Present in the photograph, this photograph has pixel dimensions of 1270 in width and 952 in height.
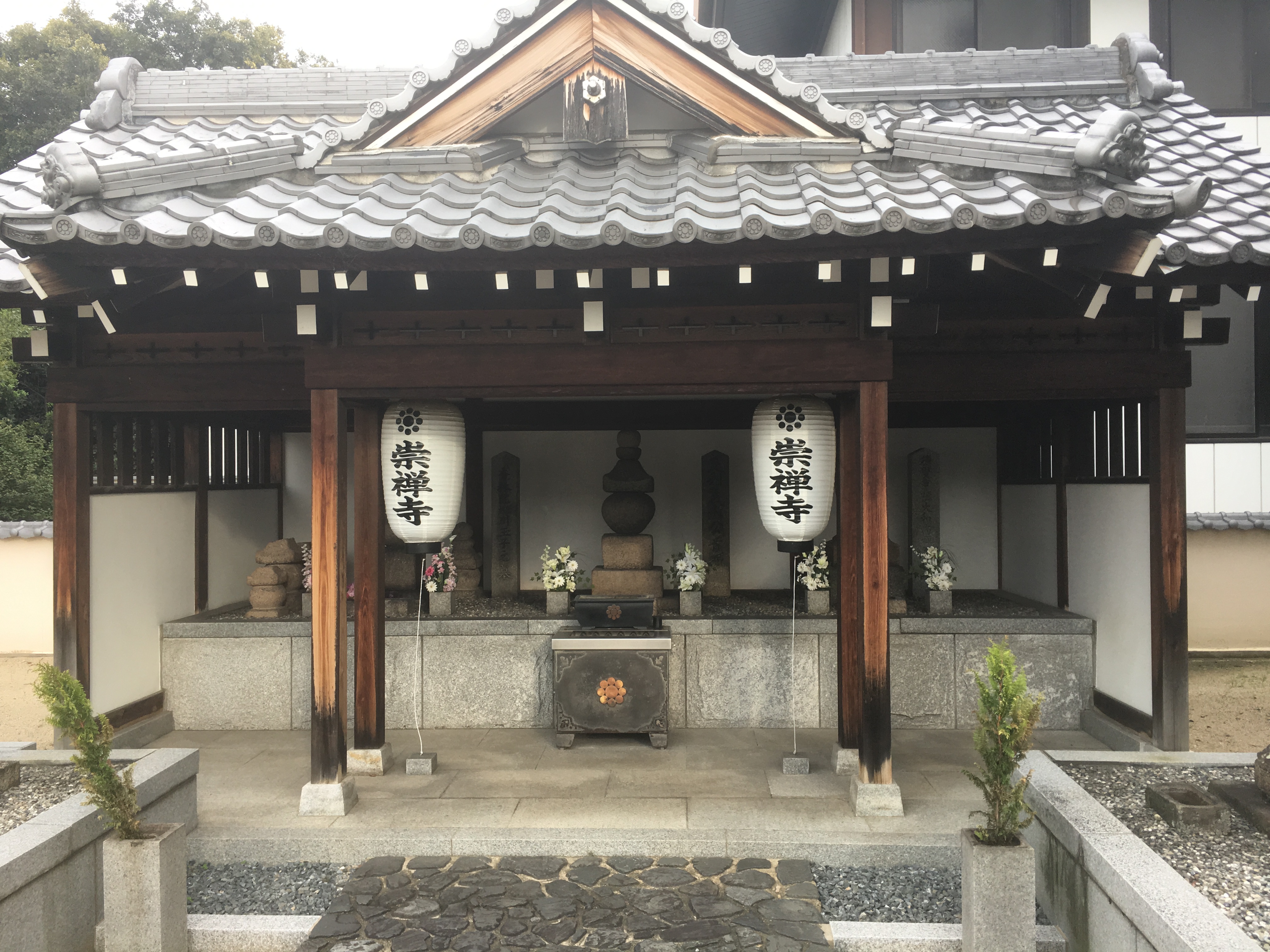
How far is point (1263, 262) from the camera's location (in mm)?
4980

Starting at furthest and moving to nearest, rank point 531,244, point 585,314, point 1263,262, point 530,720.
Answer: point 530,720, point 585,314, point 1263,262, point 531,244

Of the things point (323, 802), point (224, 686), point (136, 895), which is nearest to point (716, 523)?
point (323, 802)

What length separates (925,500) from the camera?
9.30 m

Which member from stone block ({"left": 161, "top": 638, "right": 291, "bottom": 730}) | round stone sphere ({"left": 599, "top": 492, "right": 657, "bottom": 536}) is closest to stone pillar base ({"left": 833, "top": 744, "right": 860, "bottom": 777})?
round stone sphere ({"left": 599, "top": 492, "right": 657, "bottom": 536})

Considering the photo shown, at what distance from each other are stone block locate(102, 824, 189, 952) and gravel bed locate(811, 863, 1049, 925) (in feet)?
11.1

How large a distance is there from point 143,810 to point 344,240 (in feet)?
11.8

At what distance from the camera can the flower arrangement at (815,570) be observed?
321 inches

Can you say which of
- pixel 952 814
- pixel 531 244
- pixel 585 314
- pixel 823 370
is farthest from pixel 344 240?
pixel 952 814

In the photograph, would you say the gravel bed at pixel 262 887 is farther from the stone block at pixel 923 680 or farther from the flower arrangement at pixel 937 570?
the flower arrangement at pixel 937 570

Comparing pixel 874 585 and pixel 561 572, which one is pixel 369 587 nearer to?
pixel 561 572

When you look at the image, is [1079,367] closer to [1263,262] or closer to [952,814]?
[1263,262]

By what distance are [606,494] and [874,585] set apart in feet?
15.5

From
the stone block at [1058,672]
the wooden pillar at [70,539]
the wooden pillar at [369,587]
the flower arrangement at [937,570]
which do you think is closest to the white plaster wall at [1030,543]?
the stone block at [1058,672]

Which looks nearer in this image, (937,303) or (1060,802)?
(1060,802)
